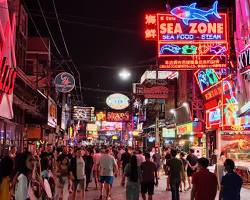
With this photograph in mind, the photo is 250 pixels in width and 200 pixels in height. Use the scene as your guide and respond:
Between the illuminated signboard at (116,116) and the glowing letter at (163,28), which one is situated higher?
the glowing letter at (163,28)

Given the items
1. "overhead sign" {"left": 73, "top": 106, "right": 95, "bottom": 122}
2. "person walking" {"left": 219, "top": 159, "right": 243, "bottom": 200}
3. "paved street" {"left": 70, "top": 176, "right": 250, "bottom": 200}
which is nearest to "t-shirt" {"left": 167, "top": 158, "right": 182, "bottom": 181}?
"paved street" {"left": 70, "top": 176, "right": 250, "bottom": 200}

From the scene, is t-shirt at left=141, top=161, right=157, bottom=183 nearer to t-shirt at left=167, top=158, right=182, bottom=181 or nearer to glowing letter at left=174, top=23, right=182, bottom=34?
t-shirt at left=167, top=158, right=182, bottom=181

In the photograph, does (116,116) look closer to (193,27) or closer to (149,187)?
(193,27)

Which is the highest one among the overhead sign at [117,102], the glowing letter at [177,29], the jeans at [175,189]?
the glowing letter at [177,29]

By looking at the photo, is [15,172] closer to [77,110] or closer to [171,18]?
[171,18]

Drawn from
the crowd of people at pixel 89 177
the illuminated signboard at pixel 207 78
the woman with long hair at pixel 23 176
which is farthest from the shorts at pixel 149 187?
the illuminated signboard at pixel 207 78

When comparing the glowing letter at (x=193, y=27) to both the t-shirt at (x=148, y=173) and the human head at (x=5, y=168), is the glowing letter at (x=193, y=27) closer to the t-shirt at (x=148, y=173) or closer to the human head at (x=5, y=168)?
the t-shirt at (x=148, y=173)

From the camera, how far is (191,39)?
18172 mm

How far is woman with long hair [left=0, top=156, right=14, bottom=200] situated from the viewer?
598cm

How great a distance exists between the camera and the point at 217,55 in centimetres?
1752

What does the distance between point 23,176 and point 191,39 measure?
44.1 ft

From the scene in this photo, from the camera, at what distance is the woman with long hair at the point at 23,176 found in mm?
6295

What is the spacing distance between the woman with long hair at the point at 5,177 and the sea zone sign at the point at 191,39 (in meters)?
12.2

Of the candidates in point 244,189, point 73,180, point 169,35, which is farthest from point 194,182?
point 169,35
